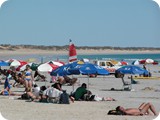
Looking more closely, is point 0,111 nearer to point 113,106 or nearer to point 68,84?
point 113,106

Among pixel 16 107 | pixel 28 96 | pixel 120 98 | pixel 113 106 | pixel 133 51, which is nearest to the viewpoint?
pixel 16 107

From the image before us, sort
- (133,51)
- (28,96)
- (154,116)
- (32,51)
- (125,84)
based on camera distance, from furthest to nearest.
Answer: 1. (133,51)
2. (32,51)
3. (125,84)
4. (28,96)
5. (154,116)

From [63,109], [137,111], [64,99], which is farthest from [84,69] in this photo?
[137,111]

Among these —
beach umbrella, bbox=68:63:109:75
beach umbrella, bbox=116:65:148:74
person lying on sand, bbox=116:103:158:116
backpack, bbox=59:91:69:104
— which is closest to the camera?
person lying on sand, bbox=116:103:158:116

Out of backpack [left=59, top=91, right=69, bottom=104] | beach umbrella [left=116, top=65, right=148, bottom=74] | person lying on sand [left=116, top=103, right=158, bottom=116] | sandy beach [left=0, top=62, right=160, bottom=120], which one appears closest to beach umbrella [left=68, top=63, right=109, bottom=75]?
beach umbrella [left=116, top=65, right=148, bottom=74]

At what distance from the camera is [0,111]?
45.5 feet

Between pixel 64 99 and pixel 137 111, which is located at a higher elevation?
pixel 137 111

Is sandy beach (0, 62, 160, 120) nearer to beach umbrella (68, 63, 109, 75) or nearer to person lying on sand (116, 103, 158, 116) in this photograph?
person lying on sand (116, 103, 158, 116)

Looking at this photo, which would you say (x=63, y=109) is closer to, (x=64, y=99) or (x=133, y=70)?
(x=64, y=99)

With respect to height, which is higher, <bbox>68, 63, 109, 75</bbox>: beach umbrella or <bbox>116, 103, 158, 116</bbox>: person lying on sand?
<bbox>68, 63, 109, 75</bbox>: beach umbrella

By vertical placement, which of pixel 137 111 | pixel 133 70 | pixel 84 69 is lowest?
pixel 137 111

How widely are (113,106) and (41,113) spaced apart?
327 cm

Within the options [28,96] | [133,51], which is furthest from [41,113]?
[133,51]

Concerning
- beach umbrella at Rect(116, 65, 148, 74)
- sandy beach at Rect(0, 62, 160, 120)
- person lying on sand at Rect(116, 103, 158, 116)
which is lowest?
sandy beach at Rect(0, 62, 160, 120)
